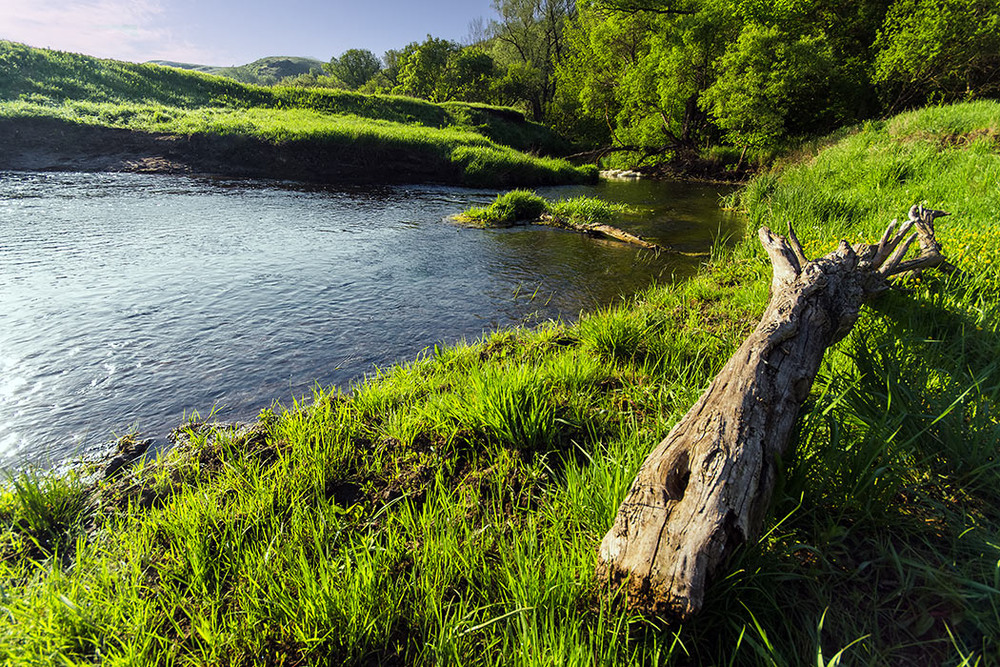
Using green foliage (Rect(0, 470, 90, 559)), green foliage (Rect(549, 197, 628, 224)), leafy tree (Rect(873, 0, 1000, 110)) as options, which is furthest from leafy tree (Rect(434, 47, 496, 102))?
green foliage (Rect(0, 470, 90, 559))

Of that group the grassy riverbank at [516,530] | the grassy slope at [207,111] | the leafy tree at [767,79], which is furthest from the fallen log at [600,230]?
the leafy tree at [767,79]

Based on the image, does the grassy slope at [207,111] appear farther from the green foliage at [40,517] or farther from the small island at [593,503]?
the green foliage at [40,517]

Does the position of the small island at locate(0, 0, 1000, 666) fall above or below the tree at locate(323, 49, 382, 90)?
below

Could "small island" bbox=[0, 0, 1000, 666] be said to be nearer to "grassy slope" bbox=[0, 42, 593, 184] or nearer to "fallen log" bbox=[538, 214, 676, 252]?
"fallen log" bbox=[538, 214, 676, 252]

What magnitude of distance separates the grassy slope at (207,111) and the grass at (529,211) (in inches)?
296

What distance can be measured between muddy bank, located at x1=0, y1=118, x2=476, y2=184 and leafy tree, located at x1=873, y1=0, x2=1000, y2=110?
20212 mm

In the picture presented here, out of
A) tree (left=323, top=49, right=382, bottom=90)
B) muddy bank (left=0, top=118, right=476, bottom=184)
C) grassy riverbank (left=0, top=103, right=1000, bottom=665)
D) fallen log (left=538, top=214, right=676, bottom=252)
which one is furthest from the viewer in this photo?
tree (left=323, top=49, right=382, bottom=90)

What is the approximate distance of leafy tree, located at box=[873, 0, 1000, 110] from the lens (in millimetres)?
17109

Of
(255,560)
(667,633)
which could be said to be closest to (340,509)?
(255,560)

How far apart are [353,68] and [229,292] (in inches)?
2795

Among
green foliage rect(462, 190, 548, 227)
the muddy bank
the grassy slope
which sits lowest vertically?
green foliage rect(462, 190, 548, 227)

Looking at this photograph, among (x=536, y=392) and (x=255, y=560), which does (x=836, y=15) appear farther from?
(x=255, y=560)

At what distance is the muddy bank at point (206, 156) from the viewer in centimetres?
1570

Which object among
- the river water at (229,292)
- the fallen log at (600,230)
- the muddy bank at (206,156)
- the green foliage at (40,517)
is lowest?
the green foliage at (40,517)
